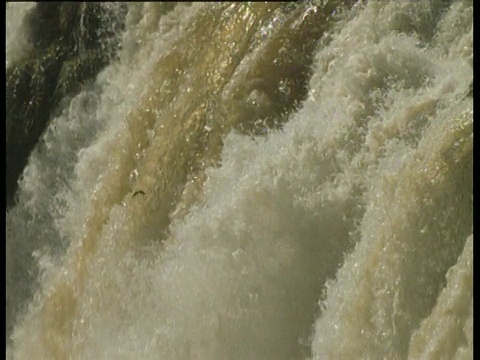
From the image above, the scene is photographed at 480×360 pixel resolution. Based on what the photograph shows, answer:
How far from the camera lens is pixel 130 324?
4.29 meters

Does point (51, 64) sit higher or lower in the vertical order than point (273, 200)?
lower

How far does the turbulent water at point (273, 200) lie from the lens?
3.58m

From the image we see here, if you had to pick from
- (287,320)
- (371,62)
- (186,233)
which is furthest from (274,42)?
(287,320)

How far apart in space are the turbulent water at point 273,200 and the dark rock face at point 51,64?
45cm

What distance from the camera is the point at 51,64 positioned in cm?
565

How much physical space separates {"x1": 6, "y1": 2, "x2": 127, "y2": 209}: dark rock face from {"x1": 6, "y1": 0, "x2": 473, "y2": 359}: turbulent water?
1.49ft

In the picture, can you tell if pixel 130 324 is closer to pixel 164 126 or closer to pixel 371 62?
pixel 164 126

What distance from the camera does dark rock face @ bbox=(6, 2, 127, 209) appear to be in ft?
17.9

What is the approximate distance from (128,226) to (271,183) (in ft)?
2.51

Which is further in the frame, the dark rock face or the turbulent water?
the dark rock face

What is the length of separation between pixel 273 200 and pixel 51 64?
213cm

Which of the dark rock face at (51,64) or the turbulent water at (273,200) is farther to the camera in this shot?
the dark rock face at (51,64)

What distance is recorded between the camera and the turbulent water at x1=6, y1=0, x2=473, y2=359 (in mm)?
3580

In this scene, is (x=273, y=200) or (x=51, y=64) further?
(x=51, y=64)
